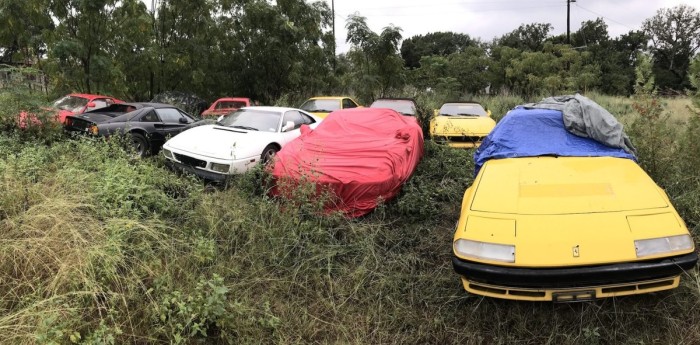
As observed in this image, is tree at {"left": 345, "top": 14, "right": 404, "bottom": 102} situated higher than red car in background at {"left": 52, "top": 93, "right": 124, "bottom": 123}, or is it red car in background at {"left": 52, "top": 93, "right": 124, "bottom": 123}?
tree at {"left": 345, "top": 14, "right": 404, "bottom": 102}

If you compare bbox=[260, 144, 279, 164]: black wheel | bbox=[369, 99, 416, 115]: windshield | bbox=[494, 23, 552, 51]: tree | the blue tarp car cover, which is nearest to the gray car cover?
the blue tarp car cover

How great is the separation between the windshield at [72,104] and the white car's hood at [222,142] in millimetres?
5360

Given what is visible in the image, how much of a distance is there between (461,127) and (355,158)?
13.6 feet

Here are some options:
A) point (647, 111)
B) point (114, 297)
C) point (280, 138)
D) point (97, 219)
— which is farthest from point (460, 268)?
point (280, 138)

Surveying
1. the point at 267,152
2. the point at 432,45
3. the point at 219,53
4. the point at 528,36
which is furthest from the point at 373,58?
the point at 432,45

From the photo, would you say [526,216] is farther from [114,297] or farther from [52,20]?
[52,20]

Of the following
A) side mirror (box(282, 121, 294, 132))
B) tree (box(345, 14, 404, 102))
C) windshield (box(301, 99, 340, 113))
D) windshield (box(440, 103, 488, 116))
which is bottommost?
side mirror (box(282, 121, 294, 132))

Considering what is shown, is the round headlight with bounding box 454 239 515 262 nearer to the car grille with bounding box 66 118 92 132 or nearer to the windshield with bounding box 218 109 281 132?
the windshield with bounding box 218 109 281 132

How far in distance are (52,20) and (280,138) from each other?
38.4ft

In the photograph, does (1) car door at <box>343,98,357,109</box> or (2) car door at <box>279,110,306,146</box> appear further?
(1) car door at <box>343,98,357,109</box>

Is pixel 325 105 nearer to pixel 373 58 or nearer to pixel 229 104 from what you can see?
pixel 229 104

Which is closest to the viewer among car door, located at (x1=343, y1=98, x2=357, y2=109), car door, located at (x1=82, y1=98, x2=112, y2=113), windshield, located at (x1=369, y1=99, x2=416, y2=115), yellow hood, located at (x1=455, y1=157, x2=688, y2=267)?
yellow hood, located at (x1=455, y1=157, x2=688, y2=267)

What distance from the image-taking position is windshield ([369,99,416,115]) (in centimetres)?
1076

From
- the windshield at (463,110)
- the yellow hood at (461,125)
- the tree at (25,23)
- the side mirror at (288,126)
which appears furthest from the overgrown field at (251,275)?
the tree at (25,23)
